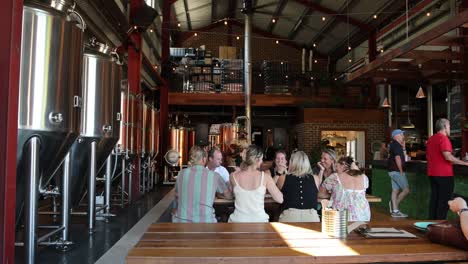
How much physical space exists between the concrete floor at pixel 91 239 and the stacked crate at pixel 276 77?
378 inches

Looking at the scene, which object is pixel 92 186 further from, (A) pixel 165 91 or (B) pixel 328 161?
(A) pixel 165 91

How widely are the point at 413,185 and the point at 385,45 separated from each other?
10187mm

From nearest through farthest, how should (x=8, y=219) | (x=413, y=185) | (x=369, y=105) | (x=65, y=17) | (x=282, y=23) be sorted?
1. (x=8, y=219)
2. (x=65, y=17)
3. (x=413, y=185)
4. (x=369, y=105)
5. (x=282, y=23)

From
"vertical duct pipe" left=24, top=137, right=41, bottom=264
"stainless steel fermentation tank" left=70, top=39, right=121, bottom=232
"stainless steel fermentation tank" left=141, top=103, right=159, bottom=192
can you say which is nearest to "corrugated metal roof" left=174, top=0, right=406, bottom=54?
"stainless steel fermentation tank" left=141, top=103, right=159, bottom=192

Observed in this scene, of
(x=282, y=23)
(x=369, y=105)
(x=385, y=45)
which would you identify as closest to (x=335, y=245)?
(x=369, y=105)

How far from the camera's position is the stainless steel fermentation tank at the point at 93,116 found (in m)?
4.51

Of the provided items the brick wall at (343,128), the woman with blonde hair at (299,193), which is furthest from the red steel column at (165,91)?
the woman with blonde hair at (299,193)

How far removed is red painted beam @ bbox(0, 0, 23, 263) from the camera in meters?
2.29

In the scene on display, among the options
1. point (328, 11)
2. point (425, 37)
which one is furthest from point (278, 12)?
point (425, 37)

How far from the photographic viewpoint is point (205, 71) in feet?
53.9

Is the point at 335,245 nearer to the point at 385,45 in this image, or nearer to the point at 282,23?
the point at 385,45

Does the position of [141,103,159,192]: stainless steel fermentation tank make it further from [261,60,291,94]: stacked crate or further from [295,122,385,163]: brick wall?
[295,122,385,163]: brick wall

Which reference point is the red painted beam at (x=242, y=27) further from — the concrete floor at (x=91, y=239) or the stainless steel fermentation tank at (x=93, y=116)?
the stainless steel fermentation tank at (x=93, y=116)

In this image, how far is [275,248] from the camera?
1.97 m
